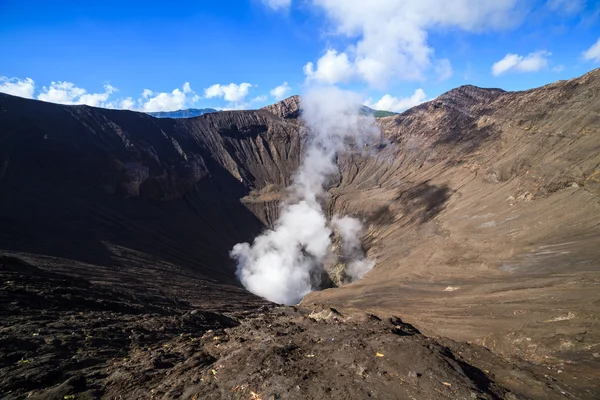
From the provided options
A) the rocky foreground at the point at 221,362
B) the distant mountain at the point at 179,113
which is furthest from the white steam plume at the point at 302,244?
the distant mountain at the point at 179,113

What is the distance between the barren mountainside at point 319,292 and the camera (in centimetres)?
978

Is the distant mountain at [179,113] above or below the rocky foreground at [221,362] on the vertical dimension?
above

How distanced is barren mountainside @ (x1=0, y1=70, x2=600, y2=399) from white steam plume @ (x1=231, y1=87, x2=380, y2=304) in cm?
236

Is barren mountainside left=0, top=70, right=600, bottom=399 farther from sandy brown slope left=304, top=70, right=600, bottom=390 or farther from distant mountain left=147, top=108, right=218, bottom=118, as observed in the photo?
distant mountain left=147, top=108, right=218, bottom=118

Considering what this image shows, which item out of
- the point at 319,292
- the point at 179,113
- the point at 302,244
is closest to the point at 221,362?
the point at 319,292

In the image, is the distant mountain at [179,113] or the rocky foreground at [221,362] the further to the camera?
the distant mountain at [179,113]

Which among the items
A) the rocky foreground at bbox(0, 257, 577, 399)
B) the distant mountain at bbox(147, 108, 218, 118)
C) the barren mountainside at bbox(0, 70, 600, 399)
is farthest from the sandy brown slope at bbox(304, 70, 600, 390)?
the distant mountain at bbox(147, 108, 218, 118)

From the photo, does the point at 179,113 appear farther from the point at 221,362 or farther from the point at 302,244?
Answer: the point at 221,362

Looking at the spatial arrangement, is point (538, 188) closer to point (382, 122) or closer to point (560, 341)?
point (560, 341)

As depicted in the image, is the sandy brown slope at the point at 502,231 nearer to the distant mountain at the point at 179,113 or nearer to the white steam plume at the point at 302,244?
the white steam plume at the point at 302,244

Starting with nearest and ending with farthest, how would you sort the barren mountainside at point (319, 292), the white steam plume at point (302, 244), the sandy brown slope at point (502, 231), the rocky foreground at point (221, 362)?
the rocky foreground at point (221, 362)
the barren mountainside at point (319, 292)
the sandy brown slope at point (502, 231)
the white steam plume at point (302, 244)

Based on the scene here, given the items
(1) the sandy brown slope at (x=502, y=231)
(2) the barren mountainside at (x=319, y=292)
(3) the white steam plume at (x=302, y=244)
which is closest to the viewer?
(2) the barren mountainside at (x=319, y=292)

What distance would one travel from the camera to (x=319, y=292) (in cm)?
3331

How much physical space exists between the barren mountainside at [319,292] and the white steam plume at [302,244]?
93.0 inches
